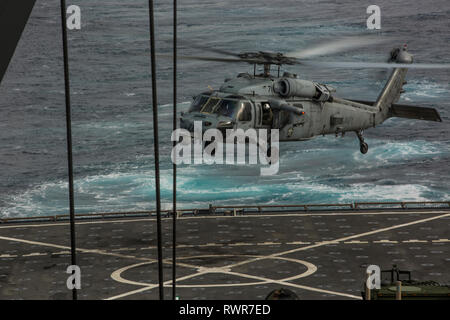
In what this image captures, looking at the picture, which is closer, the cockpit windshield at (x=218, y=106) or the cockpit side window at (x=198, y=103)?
the cockpit windshield at (x=218, y=106)

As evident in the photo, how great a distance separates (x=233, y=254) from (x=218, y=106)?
1507cm

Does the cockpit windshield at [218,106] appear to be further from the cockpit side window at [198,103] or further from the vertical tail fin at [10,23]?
the vertical tail fin at [10,23]

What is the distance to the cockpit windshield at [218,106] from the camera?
48844 mm

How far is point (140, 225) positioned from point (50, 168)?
407 feet

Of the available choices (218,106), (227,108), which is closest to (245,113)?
(227,108)

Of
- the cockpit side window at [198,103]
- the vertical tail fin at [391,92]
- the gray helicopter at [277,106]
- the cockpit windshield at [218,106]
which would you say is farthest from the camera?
the vertical tail fin at [391,92]

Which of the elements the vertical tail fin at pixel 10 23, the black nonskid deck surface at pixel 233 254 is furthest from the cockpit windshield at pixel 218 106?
the vertical tail fin at pixel 10 23

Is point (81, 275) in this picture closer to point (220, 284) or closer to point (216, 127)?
point (220, 284)

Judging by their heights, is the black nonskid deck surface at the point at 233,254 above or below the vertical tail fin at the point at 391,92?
below

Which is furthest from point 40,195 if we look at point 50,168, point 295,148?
point 295,148

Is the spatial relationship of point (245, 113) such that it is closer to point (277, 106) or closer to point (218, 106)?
point (218, 106)

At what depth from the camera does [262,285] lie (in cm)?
5312

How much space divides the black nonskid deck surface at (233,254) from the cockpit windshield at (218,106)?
11016mm
